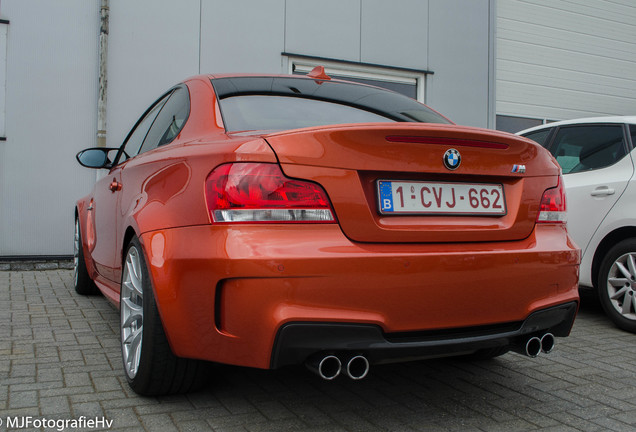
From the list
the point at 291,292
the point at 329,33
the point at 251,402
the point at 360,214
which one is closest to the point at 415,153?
the point at 360,214

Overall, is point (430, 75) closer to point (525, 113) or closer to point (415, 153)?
point (525, 113)

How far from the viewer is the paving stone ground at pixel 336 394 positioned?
2510 millimetres

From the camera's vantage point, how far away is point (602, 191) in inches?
181

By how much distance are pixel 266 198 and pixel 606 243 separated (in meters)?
3.42

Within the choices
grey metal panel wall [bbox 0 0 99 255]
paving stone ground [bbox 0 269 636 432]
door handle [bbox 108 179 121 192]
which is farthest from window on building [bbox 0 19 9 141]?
door handle [bbox 108 179 121 192]

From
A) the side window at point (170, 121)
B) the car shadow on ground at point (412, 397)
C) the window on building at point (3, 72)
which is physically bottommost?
the car shadow on ground at point (412, 397)

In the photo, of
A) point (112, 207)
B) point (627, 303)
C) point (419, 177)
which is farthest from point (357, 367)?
point (627, 303)

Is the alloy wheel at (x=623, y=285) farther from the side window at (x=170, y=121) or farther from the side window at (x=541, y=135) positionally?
the side window at (x=170, y=121)

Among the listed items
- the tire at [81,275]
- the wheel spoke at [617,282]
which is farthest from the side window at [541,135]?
the tire at [81,275]

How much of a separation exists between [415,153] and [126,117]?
595cm

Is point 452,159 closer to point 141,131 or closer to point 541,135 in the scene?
point 141,131

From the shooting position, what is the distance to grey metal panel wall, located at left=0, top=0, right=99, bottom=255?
278 inches

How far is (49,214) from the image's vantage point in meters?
7.20

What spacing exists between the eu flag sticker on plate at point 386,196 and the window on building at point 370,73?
21.2 feet
